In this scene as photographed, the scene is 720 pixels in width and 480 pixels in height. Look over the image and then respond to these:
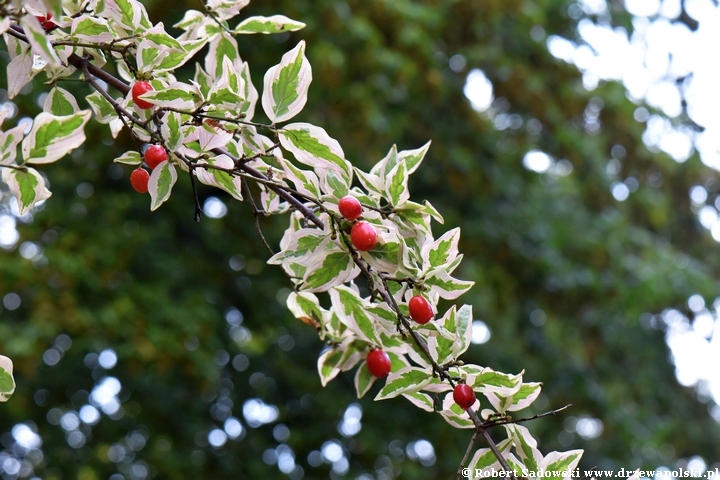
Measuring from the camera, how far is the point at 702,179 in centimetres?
538

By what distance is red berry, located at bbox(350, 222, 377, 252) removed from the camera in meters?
0.83

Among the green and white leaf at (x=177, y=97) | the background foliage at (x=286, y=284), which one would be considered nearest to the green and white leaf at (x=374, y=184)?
the green and white leaf at (x=177, y=97)

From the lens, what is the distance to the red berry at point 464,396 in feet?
2.87

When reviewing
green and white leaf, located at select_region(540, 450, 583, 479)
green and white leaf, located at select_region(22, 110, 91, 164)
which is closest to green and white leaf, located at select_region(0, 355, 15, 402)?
green and white leaf, located at select_region(22, 110, 91, 164)

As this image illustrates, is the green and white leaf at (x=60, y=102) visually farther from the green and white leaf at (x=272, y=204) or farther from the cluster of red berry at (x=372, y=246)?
the cluster of red berry at (x=372, y=246)

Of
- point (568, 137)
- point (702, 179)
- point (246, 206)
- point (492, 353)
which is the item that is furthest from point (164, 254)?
point (702, 179)

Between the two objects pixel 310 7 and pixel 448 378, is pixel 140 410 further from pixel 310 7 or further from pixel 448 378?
pixel 448 378

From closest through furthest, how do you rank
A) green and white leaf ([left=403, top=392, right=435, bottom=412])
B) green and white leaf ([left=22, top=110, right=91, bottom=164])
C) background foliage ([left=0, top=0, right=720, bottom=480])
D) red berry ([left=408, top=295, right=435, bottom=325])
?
A: green and white leaf ([left=22, top=110, right=91, bottom=164]) → red berry ([left=408, top=295, right=435, bottom=325]) → green and white leaf ([left=403, top=392, right=435, bottom=412]) → background foliage ([left=0, top=0, right=720, bottom=480])

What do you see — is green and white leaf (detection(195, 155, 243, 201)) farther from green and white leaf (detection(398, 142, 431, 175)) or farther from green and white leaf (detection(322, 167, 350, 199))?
green and white leaf (detection(398, 142, 431, 175))

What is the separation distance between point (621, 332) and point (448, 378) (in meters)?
4.27

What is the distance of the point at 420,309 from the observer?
0.85 metres

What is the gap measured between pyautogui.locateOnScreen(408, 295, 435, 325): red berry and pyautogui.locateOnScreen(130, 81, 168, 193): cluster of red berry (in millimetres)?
351

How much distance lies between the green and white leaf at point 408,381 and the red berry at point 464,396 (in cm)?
5

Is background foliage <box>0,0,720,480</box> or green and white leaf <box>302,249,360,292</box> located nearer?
green and white leaf <box>302,249,360,292</box>
